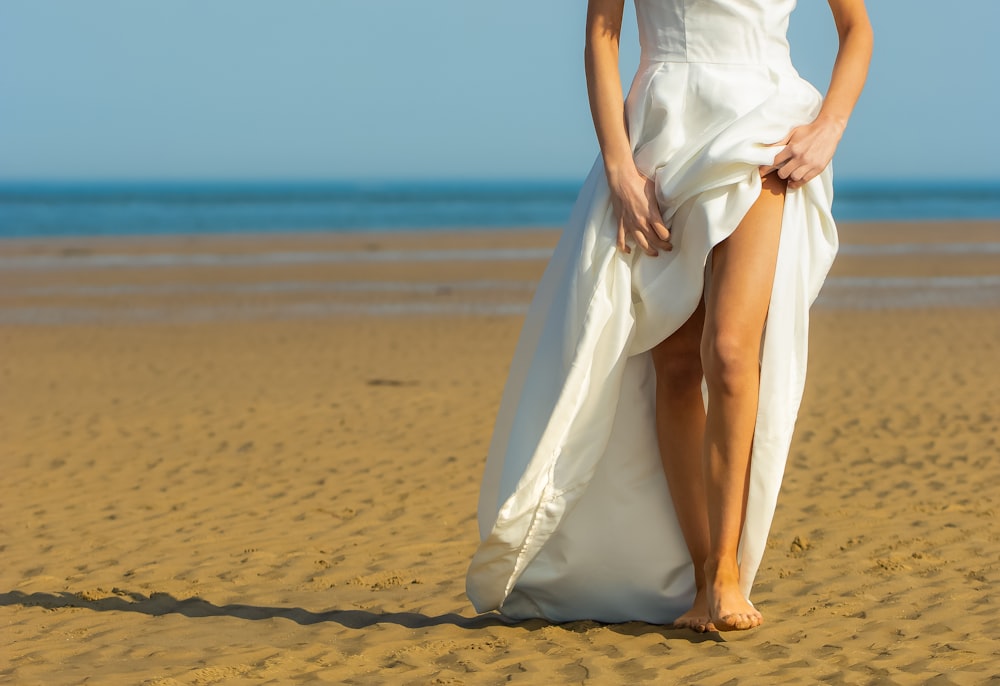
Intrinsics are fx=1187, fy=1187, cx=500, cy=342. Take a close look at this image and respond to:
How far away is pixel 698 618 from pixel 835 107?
1437mm

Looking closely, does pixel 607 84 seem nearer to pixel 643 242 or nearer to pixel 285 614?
pixel 643 242

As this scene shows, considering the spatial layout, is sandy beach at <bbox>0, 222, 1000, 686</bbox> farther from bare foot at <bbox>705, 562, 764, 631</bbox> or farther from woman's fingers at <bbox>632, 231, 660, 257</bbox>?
woman's fingers at <bbox>632, 231, 660, 257</bbox>

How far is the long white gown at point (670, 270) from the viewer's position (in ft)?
10.0

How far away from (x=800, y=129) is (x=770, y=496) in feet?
3.17

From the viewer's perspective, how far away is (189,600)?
403cm

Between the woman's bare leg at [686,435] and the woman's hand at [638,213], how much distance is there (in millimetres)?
302

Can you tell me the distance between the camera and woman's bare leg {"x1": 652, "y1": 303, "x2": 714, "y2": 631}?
3312 mm

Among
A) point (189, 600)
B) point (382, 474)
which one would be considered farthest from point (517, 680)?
point (382, 474)

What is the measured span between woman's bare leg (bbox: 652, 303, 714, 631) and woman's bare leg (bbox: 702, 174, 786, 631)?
0.47 ft

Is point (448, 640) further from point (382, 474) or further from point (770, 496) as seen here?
point (382, 474)

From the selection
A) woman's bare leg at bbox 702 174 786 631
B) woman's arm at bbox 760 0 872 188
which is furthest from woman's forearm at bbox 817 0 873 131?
woman's bare leg at bbox 702 174 786 631

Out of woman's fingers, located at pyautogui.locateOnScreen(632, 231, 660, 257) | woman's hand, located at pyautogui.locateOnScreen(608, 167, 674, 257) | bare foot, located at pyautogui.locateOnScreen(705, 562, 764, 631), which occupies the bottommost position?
bare foot, located at pyautogui.locateOnScreen(705, 562, 764, 631)

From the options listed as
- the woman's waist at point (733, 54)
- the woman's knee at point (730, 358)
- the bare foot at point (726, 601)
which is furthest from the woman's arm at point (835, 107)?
the bare foot at point (726, 601)

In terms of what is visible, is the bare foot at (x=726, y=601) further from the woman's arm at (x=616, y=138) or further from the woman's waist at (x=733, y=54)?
the woman's waist at (x=733, y=54)
